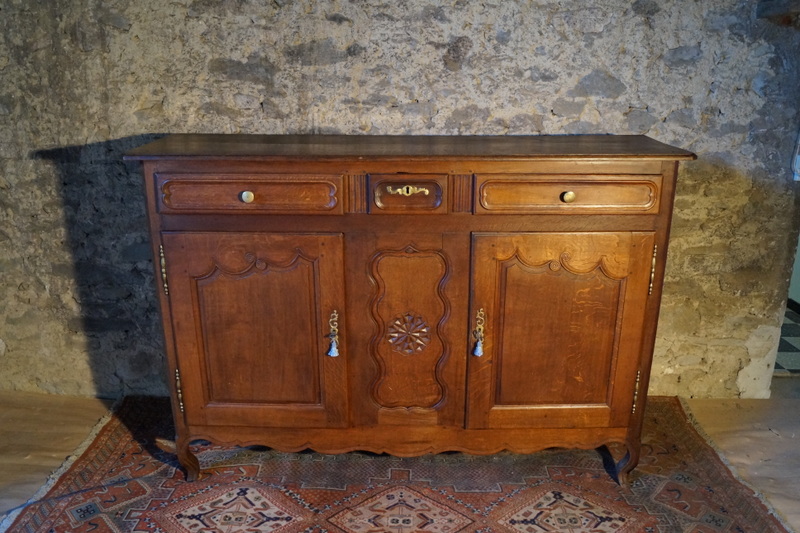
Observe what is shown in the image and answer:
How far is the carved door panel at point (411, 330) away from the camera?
6.81 ft

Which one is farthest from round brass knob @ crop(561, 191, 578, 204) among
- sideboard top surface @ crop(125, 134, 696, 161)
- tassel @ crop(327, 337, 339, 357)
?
tassel @ crop(327, 337, 339, 357)

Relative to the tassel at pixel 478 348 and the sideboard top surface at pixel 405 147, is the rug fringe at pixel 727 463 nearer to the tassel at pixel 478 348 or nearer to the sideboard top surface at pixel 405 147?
the tassel at pixel 478 348

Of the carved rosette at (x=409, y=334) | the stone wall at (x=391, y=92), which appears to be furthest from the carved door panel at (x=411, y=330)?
the stone wall at (x=391, y=92)

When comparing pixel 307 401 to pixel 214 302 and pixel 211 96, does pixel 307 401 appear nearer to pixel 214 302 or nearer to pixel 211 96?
pixel 214 302

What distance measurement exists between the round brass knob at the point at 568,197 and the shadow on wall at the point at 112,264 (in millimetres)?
1728

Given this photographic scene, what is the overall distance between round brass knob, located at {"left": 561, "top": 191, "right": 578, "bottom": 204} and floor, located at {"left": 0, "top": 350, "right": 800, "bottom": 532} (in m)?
1.38

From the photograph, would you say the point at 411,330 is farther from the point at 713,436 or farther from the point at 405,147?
the point at 713,436

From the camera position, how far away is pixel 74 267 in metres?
2.81

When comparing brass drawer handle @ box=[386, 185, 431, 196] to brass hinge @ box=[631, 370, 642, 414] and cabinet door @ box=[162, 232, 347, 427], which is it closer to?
cabinet door @ box=[162, 232, 347, 427]

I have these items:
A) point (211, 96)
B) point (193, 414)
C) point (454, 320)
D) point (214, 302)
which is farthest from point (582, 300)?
point (211, 96)

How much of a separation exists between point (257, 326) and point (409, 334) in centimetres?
54

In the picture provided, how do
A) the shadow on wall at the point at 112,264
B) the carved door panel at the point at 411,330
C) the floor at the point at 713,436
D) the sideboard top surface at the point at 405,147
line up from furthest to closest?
the shadow on wall at the point at 112,264, the floor at the point at 713,436, the carved door panel at the point at 411,330, the sideboard top surface at the point at 405,147

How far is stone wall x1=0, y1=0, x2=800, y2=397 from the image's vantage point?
8.06 ft

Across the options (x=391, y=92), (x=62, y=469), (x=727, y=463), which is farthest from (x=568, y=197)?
(x=62, y=469)
